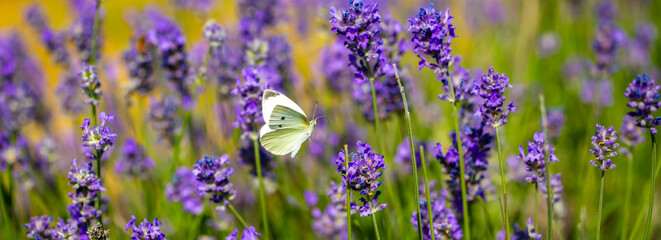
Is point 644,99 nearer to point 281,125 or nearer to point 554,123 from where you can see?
point 554,123

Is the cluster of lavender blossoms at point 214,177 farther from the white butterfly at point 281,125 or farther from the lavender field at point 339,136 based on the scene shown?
the white butterfly at point 281,125

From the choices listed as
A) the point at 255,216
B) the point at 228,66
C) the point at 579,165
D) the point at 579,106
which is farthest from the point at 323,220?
the point at 579,106

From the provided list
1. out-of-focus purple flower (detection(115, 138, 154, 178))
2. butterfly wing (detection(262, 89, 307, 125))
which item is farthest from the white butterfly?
out-of-focus purple flower (detection(115, 138, 154, 178))

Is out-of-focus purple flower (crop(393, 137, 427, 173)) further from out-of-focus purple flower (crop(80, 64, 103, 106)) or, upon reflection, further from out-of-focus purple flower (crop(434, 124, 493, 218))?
out-of-focus purple flower (crop(80, 64, 103, 106))

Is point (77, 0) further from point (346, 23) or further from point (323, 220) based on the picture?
point (346, 23)

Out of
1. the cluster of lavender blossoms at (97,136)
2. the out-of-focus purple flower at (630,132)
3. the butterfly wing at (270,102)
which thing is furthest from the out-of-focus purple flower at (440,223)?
the cluster of lavender blossoms at (97,136)

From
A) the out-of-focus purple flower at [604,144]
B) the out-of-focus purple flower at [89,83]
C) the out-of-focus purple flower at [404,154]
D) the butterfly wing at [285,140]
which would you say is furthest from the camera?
the out-of-focus purple flower at [404,154]
